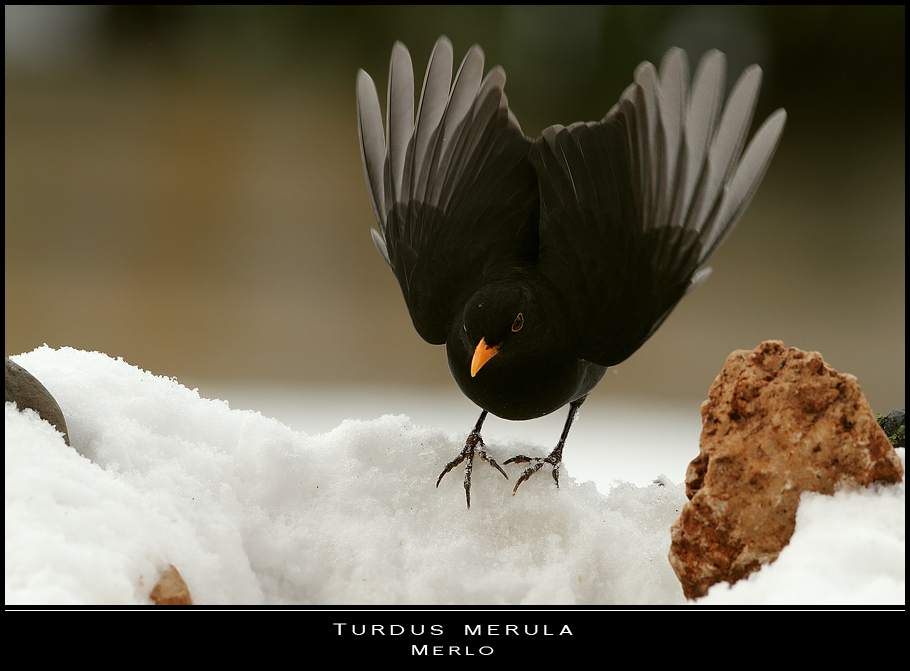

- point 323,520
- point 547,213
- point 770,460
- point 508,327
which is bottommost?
point 323,520

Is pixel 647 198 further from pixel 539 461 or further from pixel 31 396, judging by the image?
pixel 31 396

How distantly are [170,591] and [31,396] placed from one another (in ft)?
1.11

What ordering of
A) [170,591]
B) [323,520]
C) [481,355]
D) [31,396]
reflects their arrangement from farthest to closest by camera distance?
[481,355]
[323,520]
[31,396]
[170,591]

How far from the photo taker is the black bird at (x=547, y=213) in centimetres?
117

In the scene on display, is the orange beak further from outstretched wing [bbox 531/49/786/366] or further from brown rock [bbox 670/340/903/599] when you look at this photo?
brown rock [bbox 670/340/903/599]

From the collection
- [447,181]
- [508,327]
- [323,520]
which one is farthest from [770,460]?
[447,181]

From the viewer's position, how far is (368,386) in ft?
9.28

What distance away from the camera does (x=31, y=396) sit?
3.06 feet

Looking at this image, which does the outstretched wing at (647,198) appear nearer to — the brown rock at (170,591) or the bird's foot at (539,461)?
the bird's foot at (539,461)

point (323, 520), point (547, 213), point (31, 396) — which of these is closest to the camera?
point (31, 396)

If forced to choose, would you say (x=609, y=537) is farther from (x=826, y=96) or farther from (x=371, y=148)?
(x=826, y=96)

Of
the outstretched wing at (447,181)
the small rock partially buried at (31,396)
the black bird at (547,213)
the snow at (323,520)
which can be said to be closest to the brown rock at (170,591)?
the snow at (323,520)
